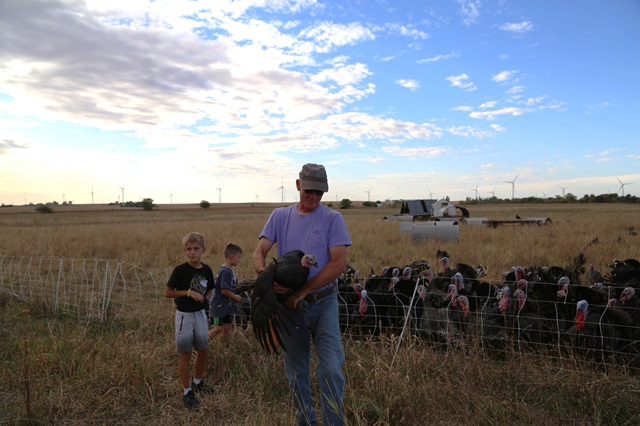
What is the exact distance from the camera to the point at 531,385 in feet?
14.3

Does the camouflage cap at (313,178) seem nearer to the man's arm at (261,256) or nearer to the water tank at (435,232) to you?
the man's arm at (261,256)

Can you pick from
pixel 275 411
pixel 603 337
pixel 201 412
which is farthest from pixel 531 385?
pixel 201 412

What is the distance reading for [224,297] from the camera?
577 cm

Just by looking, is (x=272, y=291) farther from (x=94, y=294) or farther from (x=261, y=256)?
(x=94, y=294)

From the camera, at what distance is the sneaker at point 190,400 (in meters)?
4.20

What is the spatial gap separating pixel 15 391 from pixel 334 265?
3386mm

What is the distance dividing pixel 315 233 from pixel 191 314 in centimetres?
171

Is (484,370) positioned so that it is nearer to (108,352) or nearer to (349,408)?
(349,408)

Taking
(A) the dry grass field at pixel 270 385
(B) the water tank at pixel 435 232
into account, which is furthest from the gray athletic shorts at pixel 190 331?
(B) the water tank at pixel 435 232

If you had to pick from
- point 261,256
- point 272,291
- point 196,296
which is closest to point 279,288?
point 272,291

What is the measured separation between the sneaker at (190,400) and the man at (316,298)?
1127 millimetres

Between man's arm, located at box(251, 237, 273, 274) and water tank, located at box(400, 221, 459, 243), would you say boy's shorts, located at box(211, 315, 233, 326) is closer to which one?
man's arm, located at box(251, 237, 273, 274)

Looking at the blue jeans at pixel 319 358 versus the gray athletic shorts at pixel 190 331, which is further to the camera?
the gray athletic shorts at pixel 190 331

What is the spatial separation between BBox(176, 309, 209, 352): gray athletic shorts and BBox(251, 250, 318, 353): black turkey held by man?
135 centimetres
